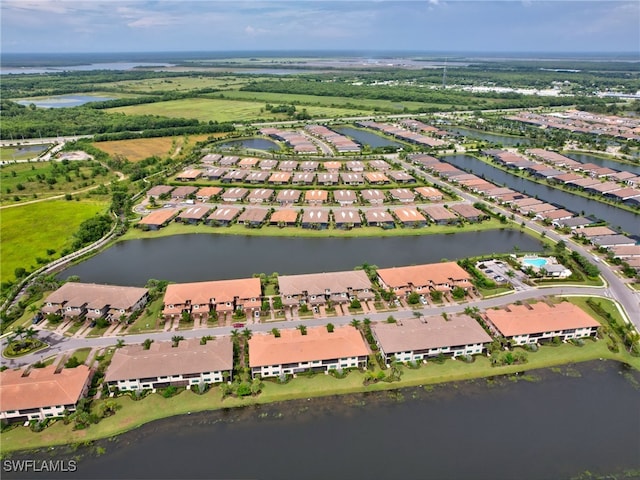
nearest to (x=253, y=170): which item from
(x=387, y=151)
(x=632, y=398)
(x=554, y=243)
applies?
(x=387, y=151)

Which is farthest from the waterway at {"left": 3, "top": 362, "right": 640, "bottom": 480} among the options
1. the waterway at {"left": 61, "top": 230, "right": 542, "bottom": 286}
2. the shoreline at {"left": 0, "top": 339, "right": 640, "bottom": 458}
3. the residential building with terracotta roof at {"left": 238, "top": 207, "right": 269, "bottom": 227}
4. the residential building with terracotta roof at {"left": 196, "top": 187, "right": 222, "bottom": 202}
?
the residential building with terracotta roof at {"left": 196, "top": 187, "right": 222, "bottom": 202}

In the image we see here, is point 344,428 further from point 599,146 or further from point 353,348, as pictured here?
point 599,146

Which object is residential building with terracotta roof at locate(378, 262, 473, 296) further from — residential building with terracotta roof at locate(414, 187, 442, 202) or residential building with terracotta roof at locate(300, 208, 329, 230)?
residential building with terracotta roof at locate(414, 187, 442, 202)

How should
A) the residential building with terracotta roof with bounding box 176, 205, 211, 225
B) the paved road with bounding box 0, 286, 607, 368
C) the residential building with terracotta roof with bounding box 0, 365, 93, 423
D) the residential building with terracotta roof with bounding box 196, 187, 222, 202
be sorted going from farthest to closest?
the residential building with terracotta roof with bounding box 196, 187, 222, 202, the residential building with terracotta roof with bounding box 176, 205, 211, 225, the paved road with bounding box 0, 286, 607, 368, the residential building with terracotta roof with bounding box 0, 365, 93, 423

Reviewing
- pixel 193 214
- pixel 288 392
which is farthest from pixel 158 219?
pixel 288 392

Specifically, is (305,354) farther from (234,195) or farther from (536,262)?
(234,195)
